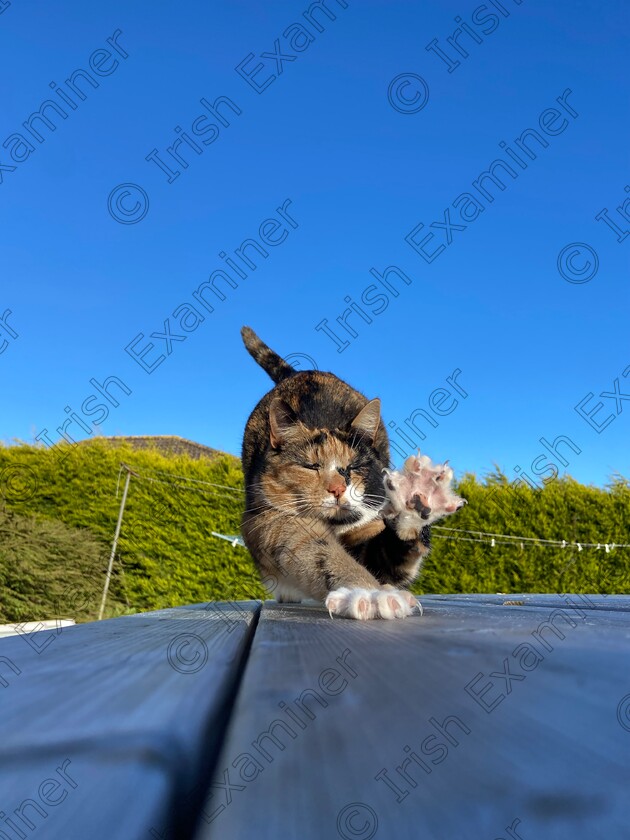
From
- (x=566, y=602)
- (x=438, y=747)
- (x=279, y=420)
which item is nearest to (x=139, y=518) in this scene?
(x=279, y=420)

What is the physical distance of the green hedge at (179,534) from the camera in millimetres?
8250

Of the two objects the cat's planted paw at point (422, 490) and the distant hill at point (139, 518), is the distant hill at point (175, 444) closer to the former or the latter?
the distant hill at point (139, 518)

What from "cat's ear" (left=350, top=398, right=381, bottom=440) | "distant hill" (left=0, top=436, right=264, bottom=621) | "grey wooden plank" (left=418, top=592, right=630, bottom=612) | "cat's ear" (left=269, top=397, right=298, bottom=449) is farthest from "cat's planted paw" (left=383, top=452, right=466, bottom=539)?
"distant hill" (left=0, top=436, right=264, bottom=621)

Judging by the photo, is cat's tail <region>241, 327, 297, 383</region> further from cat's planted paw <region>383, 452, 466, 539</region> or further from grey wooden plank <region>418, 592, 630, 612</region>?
grey wooden plank <region>418, 592, 630, 612</region>

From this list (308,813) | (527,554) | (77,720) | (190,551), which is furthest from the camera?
(190,551)

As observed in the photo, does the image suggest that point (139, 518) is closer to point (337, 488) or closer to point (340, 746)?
point (337, 488)

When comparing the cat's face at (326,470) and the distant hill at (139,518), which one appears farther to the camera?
the distant hill at (139,518)

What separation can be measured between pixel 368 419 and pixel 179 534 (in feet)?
22.4

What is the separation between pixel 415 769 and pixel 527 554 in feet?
27.9

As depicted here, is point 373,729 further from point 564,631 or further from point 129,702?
point 564,631

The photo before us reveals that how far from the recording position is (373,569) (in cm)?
262

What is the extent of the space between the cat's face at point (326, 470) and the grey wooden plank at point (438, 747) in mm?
2178

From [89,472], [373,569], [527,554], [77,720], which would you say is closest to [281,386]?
[373,569]

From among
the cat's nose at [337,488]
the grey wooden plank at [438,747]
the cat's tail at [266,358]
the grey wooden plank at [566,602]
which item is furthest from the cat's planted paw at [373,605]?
the cat's tail at [266,358]
